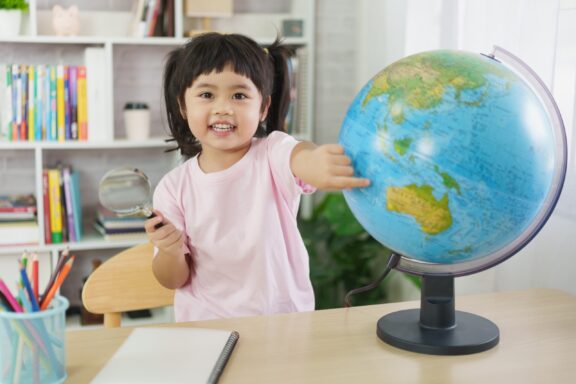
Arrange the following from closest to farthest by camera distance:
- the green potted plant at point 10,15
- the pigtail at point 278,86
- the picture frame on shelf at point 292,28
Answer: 1. the pigtail at point 278,86
2. the green potted plant at point 10,15
3. the picture frame on shelf at point 292,28

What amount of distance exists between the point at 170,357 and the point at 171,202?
514mm

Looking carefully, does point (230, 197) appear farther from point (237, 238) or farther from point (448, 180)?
point (448, 180)

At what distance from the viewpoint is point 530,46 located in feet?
6.24

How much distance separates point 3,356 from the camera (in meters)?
1.04

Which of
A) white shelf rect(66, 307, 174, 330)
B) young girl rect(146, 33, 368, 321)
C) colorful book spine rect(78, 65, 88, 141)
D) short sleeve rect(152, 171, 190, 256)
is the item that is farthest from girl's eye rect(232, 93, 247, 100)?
white shelf rect(66, 307, 174, 330)

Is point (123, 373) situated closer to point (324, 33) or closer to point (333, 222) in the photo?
point (333, 222)

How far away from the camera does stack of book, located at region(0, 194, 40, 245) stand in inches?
118

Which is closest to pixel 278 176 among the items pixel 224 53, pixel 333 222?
pixel 224 53

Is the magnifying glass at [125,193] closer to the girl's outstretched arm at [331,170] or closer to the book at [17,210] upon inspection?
the girl's outstretched arm at [331,170]

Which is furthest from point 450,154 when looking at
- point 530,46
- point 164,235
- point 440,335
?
point 530,46

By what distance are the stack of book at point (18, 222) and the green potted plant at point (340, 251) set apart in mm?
1078

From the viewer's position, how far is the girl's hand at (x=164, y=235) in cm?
130

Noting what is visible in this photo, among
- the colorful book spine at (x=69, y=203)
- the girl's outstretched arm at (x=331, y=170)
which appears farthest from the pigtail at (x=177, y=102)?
the colorful book spine at (x=69, y=203)

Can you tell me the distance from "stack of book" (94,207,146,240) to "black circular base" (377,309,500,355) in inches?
77.6
